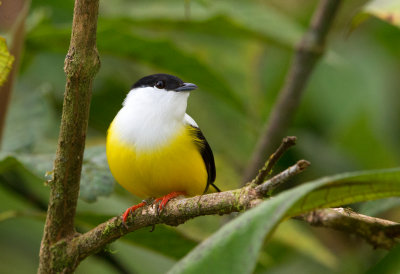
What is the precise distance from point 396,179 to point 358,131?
7.55 ft

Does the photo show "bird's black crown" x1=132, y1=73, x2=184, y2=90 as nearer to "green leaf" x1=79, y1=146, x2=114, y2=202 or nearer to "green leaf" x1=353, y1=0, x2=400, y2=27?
"green leaf" x1=79, y1=146, x2=114, y2=202

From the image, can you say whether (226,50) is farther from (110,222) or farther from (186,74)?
(110,222)

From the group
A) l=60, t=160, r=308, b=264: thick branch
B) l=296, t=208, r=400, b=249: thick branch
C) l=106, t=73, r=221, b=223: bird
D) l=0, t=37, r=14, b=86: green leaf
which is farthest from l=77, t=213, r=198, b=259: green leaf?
l=296, t=208, r=400, b=249: thick branch

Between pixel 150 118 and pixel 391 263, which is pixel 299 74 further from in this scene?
pixel 391 263

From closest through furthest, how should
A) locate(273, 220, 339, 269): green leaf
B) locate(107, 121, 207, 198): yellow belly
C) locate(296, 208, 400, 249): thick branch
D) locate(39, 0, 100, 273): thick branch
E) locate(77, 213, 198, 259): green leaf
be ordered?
locate(296, 208, 400, 249): thick branch < locate(39, 0, 100, 273): thick branch < locate(77, 213, 198, 259): green leaf < locate(107, 121, 207, 198): yellow belly < locate(273, 220, 339, 269): green leaf

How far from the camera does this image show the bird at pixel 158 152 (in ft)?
7.16

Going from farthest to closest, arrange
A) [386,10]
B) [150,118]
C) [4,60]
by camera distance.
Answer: [150,118], [386,10], [4,60]

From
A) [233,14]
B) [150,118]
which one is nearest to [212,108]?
[233,14]

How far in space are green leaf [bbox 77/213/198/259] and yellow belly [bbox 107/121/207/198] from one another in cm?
21

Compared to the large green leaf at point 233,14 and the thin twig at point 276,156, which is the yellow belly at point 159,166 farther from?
the thin twig at point 276,156

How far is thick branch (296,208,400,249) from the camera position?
1.05 m

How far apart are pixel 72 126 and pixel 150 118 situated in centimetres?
93

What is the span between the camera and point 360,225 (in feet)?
3.63

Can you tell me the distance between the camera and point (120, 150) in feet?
7.14
